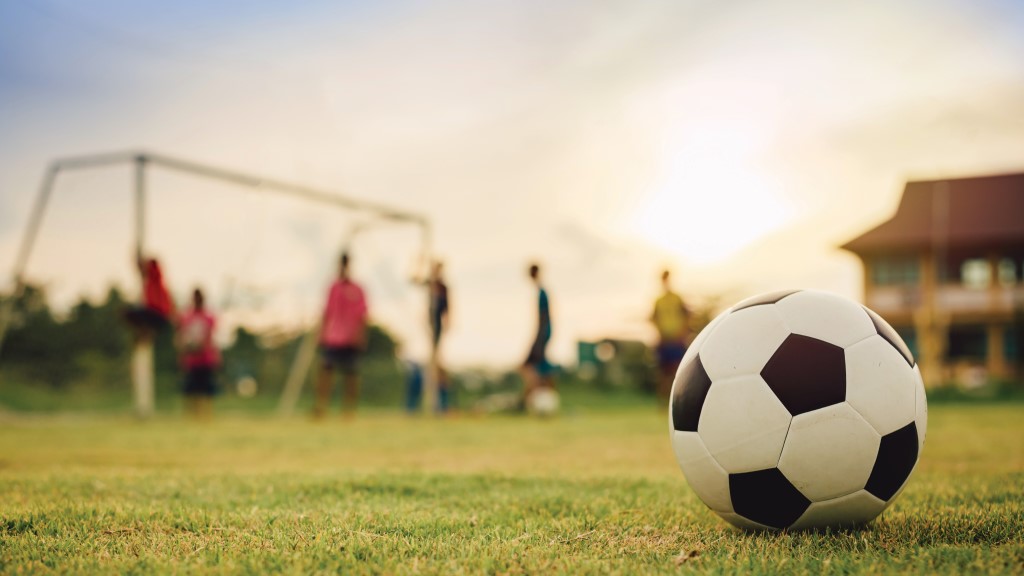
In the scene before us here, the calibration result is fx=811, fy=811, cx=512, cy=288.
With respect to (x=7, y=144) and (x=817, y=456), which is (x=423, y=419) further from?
(x=817, y=456)

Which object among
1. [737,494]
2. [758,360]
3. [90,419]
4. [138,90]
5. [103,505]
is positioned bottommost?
[90,419]

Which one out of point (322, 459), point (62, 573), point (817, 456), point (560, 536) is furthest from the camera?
point (322, 459)

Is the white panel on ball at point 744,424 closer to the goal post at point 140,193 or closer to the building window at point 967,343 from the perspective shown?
the goal post at point 140,193

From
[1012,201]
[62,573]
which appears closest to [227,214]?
[62,573]

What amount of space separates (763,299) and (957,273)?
92.5ft

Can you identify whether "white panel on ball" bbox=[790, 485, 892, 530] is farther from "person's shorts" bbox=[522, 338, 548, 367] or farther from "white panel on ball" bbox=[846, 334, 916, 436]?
"person's shorts" bbox=[522, 338, 548, 367]

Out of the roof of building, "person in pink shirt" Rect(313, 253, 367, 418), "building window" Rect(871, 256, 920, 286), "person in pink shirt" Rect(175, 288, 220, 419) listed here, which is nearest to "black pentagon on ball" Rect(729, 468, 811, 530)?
"person in pink shirt" Rect(313, 253, 367, 418)

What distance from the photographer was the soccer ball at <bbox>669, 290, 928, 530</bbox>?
8.76 ft

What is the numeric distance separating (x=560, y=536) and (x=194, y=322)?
10275mm

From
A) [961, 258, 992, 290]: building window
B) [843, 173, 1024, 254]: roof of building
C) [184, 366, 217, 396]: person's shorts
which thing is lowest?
[184, 366, 217, 396]: person's shorts

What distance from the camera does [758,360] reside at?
9.11 ft

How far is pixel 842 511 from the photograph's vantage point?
2.74 m

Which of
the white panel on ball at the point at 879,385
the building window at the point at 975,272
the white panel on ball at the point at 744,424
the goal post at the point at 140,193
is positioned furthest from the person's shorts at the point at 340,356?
the building window at the point at 975,272

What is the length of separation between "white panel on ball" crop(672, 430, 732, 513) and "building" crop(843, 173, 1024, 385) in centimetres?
2468
